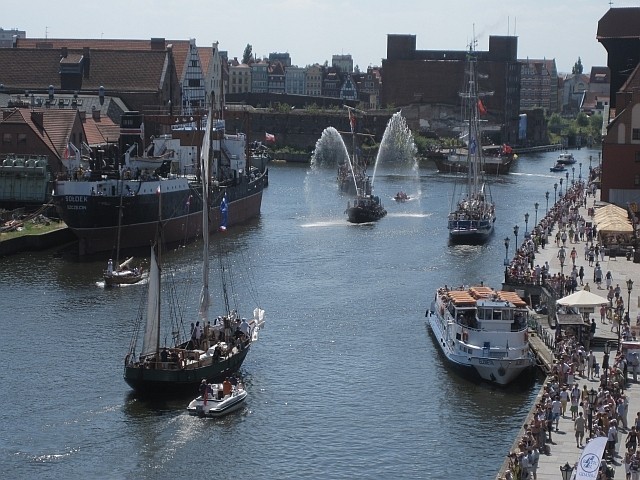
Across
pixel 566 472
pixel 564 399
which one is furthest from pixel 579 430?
pixel 566 472

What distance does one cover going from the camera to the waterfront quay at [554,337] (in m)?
37.3

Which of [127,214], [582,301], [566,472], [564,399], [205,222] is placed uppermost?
[205,222]

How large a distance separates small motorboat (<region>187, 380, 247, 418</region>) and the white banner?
57.9ft

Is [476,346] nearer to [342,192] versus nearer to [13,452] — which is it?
[13,452]

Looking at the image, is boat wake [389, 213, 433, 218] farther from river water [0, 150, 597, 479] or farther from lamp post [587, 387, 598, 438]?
lamp post [587, 387, 598, 438]

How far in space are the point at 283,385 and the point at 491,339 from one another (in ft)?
25.1

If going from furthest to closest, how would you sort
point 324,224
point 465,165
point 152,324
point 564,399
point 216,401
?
1. point 465,165
2. point 324,224
3. point 152,324
4. point 216,401
5. point 564,399

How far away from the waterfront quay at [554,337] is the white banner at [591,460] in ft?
21.5

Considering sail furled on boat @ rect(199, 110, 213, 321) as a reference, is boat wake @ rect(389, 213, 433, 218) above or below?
below

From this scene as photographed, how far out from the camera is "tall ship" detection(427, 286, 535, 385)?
4850 cm

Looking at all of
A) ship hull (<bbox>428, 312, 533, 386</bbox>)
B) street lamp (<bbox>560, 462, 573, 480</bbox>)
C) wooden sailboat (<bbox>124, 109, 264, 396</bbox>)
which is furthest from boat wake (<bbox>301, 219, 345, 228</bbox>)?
street lamp (<bbox>560, 462, 573, 480</bbox>)

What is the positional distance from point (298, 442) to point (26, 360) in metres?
14.3

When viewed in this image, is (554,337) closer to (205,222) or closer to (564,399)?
(564,399)

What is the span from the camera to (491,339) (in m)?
49.1
